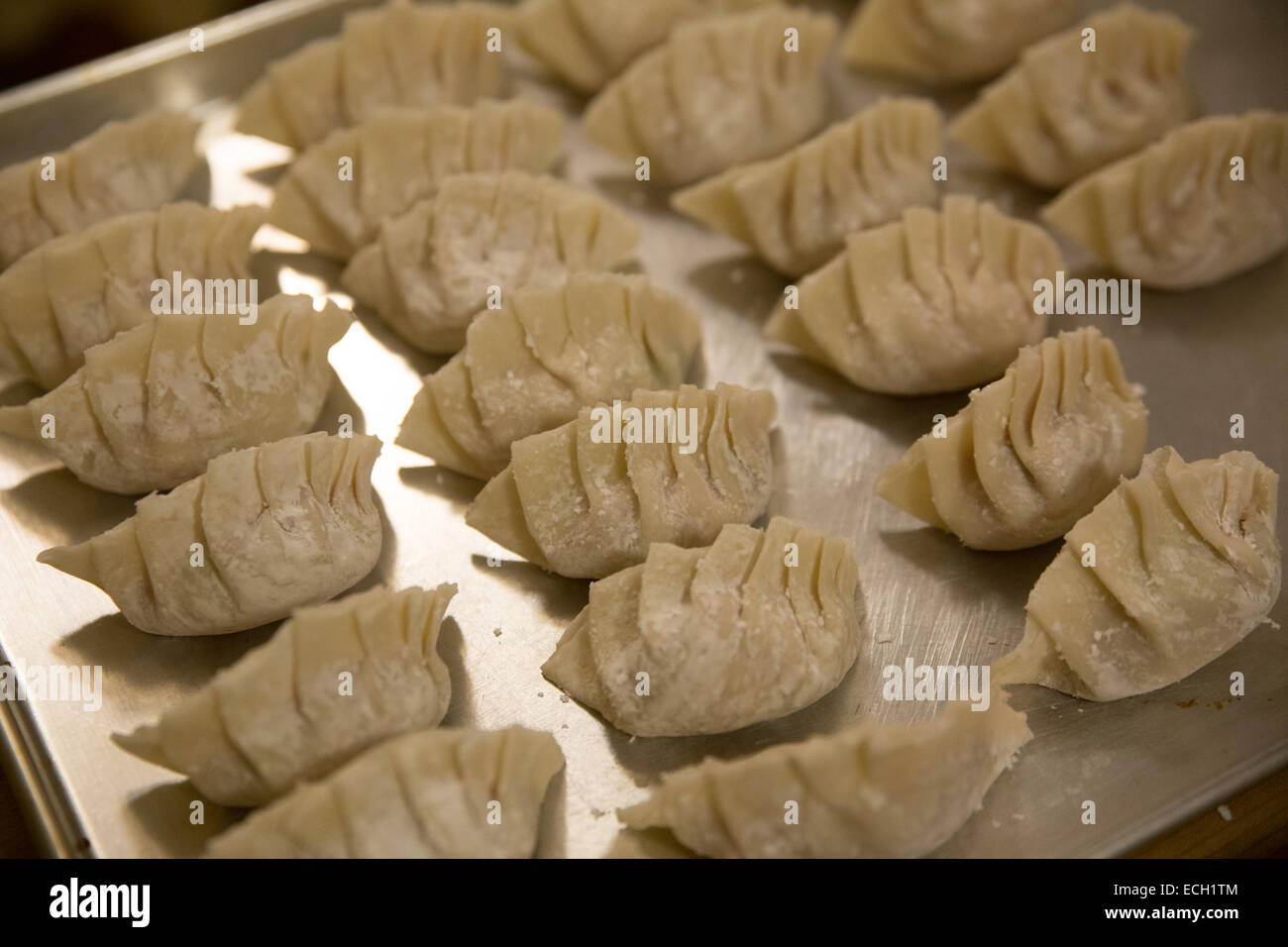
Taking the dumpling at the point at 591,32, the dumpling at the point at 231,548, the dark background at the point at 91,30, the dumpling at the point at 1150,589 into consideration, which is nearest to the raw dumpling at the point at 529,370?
the dumpling at the point at 231,548

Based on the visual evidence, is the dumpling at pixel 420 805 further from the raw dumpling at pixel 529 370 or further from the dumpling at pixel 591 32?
the dumpling at pixel 591 32

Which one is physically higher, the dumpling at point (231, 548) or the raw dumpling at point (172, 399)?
the raw dumpling at point (172, 399)

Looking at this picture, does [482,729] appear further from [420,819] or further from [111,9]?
[111,9]

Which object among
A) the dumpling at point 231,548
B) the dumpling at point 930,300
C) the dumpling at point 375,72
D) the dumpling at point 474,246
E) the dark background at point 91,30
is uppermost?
the dark background at point 91,30

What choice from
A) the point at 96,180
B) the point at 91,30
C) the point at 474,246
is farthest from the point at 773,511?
the point at 91,30

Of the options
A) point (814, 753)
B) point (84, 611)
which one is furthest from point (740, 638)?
point (84, 611)
